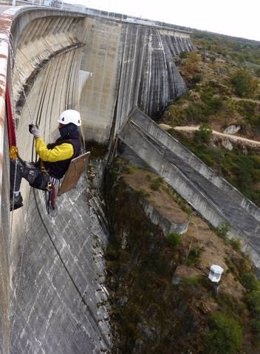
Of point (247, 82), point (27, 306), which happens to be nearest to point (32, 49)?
point (27, 306)

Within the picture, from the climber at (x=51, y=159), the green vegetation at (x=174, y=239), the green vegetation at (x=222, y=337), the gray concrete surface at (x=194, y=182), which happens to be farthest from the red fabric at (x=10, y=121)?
the gray concrete surface at (x=194, y=182)

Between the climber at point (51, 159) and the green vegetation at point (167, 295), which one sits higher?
the climber at point (51, 159)

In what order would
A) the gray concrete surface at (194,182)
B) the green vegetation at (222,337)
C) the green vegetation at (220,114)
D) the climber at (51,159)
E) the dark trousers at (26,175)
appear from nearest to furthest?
the dark trousers at (26,175)
the climber at (51,159)
the green vegetation at (222,337)
the gray concrete surface at (194,182)
the green vegetation at (220,114)

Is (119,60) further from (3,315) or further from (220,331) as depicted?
(3,315)

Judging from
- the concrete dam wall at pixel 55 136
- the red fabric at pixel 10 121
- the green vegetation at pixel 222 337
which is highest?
the red fabric at pixel 10 121

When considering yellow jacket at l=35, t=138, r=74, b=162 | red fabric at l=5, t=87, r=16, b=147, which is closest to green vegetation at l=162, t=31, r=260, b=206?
yellow jacket at l=35, t=138, r=74, b=162

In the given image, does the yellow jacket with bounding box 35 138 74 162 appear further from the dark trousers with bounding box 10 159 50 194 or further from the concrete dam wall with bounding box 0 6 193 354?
the concrete dam wall with bounding box 0 6 193 354

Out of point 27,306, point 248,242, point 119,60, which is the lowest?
point 248,242

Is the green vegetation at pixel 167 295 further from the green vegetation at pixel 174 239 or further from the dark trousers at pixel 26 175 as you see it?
the dark trousers at pixel 26 175
